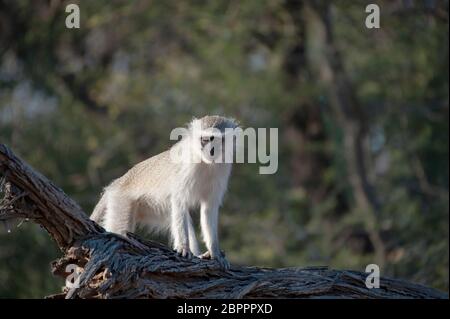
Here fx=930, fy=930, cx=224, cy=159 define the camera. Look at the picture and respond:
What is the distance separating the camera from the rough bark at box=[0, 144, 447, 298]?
17.2 feet

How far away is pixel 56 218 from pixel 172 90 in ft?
37.8

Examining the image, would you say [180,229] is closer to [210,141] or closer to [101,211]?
[210,141]

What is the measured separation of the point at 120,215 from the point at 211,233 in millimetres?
824

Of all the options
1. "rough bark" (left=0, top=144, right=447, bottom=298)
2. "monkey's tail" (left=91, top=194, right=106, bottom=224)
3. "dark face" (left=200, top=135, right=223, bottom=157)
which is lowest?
"rough bark" (left=0, top=144, right=447, bottom=298)

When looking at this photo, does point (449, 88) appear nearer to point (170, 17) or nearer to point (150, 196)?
point (170, 17)

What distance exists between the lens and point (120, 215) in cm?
702

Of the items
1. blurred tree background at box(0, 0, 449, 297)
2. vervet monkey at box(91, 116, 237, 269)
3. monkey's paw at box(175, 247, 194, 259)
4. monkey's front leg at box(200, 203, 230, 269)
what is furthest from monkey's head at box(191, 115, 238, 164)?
blurred tree background at box(0, 0, 449, 297)

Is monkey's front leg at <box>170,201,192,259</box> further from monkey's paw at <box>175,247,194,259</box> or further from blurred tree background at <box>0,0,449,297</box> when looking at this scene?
blurred tree background at <box>0,0,449,297</box>

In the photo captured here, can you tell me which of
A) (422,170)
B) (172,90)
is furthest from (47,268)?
(422,170)

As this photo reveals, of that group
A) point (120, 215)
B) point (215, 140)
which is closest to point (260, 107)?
point (120, 215)

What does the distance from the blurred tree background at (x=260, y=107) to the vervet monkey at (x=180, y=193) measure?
6467 mm

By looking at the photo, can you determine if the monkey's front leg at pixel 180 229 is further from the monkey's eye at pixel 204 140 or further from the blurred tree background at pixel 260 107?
the blurred tree background at pixel 260 107

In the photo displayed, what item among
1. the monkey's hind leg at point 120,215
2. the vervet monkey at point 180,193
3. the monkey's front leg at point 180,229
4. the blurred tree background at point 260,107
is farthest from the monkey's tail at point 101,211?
the blurred tree background at point 260,107

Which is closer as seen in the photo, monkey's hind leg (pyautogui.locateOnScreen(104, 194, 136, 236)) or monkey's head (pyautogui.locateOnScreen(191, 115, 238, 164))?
monkey's head (pyautogui.locateOnScreen(191, 115, 238, 164))
